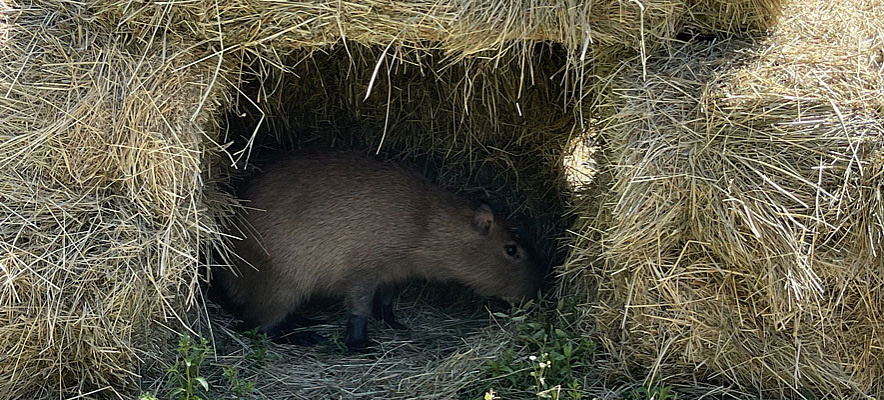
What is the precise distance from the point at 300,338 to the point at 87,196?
173 centimetres

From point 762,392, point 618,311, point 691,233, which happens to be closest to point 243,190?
point 618,311

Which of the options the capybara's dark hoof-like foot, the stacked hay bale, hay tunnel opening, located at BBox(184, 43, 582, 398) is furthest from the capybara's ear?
the stacked hay bale

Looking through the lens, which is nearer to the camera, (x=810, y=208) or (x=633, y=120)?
(x=810, y=208)

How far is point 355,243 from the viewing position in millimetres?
4867

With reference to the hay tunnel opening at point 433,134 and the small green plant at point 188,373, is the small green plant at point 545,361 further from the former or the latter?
the small green plant at point 188,373

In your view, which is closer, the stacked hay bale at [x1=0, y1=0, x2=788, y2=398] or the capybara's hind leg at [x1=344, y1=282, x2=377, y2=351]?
the stacked hay bale at [x1=0, y1=0, x2=788, y2=398]

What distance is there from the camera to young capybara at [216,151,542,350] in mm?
4734

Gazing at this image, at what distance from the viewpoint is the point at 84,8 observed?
348cm

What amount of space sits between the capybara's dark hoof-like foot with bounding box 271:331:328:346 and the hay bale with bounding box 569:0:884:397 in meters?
1.87

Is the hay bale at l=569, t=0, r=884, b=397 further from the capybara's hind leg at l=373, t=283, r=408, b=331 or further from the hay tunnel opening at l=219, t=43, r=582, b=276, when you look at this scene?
the capybara's hind leg at l=373, t=283, r=408, b=331

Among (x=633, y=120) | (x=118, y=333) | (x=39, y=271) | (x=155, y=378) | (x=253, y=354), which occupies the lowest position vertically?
(x=253, y=354)

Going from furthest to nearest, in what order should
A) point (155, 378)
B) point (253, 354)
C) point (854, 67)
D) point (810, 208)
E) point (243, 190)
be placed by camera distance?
point (243, 190), point (253, 354), point (155, 378), point (854, 67), point (810, 208)

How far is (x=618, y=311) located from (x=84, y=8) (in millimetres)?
2550

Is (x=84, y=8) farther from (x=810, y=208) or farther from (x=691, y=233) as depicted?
(x=810, y=208)
